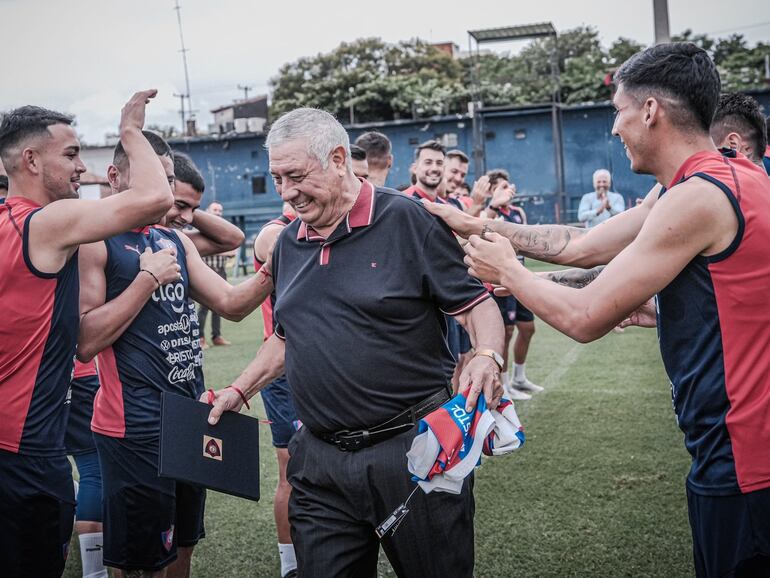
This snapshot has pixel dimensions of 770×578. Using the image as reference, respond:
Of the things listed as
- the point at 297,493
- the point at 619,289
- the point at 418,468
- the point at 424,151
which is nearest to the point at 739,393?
the point at 619,289

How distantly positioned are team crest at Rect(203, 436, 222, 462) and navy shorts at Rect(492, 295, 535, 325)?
6.09 meters

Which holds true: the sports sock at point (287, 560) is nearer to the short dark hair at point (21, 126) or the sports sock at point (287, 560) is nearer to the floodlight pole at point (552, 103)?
the short dark hair at point (21, 126)

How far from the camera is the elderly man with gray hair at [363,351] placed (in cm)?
310

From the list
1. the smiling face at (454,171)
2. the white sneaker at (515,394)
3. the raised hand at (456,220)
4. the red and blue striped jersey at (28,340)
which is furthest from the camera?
the smiling face at (454,171)

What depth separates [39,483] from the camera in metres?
3.27

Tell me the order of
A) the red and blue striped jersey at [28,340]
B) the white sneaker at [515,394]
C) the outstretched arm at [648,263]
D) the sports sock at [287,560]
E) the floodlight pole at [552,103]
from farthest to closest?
1. the floodlight pole at [552,103]
2. the white sneaker at [515,394]
3. the sports sock at [287,560]
4. the red and blue striped jersey at [28,340]
5. the outstretched arm at [648,263]

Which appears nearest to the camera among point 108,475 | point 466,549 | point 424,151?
point 466,549

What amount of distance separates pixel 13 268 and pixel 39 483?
93 cm

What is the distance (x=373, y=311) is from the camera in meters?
3.15

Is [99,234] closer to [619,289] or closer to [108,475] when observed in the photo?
[108,475]

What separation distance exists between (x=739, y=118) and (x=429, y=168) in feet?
12.3

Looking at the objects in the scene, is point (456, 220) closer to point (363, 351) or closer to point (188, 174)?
point (363, 351)

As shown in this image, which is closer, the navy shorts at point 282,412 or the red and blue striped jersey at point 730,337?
the red and blue striped jersey at point 730,337

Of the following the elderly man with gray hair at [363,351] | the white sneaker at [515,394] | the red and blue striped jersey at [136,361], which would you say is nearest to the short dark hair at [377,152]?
the white sneaker at [515,394]
